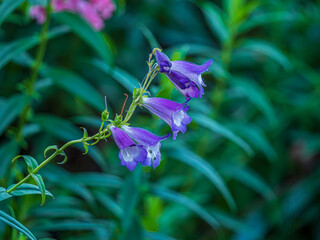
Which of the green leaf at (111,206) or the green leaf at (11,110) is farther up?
the green leaf at (11,110)

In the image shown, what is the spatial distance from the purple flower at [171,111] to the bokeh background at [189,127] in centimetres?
32

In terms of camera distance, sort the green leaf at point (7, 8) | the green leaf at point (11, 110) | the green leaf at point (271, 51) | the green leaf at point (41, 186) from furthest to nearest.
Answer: the green leaf at point (271, 51) < the green leaf at point (11, 110) < the green leaf at point (7, 8) < the green leaf at point (41, 186)

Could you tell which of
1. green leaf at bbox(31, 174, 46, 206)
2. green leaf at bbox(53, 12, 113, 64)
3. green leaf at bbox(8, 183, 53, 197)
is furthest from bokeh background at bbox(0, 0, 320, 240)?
green leaf at bbox(31, 174, 46, 206)

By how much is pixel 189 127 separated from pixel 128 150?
1.52m

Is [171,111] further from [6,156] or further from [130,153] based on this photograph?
[6,156]

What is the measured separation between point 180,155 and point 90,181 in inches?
12.9

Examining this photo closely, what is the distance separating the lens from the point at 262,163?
2613 mm

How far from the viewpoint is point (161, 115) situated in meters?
0.92

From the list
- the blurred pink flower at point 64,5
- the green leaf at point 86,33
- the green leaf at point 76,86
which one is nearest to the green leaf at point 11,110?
the green leaf at point 76,86

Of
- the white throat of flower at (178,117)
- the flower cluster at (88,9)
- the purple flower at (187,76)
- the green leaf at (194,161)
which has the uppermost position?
the flower cluster at (88,9)

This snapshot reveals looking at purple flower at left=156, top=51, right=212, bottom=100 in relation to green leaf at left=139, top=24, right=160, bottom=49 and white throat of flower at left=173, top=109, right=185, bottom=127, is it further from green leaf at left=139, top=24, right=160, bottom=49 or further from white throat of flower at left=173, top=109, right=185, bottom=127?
green leaf at left=139, top=24, right=160, bottom=49

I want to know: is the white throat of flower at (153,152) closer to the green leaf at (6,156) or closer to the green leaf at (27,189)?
the green leaf at (27,189)

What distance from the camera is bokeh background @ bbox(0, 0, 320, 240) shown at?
54.3 inches

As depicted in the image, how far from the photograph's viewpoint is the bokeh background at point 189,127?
1380mm
